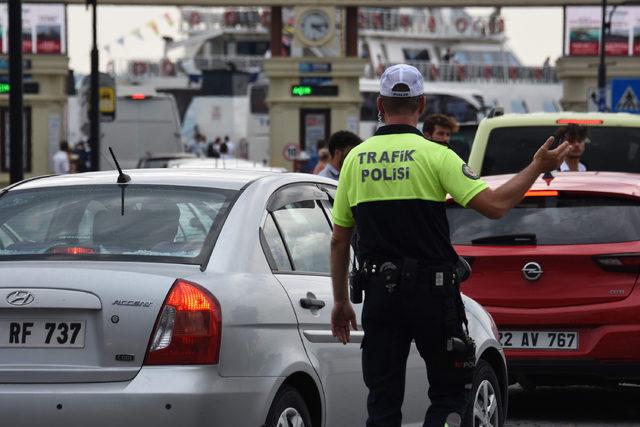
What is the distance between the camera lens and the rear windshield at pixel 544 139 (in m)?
14.5

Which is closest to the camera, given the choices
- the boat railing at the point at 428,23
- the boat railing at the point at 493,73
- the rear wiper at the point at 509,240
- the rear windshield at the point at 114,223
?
the rear windshield at the point at 114,223

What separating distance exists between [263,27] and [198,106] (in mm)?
19493

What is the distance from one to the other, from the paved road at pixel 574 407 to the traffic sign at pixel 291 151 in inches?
1271

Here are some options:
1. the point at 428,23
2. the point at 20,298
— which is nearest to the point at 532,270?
the point at 20,298

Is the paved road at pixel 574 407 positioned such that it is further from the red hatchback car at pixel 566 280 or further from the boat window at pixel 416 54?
the boat window at pixel 416 54

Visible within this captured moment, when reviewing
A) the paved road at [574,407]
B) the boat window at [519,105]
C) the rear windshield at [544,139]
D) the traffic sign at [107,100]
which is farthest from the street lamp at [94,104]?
the boat window at [519,105]

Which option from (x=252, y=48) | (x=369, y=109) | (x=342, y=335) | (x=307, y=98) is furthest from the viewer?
(x=252, y=48)

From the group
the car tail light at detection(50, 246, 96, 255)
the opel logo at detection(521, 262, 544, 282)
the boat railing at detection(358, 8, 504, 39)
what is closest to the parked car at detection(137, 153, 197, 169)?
the opel logo at detection(521, 262, 544, 282)

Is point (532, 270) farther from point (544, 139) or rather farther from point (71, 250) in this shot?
point (544, 139)

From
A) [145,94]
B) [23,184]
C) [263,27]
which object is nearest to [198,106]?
[263,27]

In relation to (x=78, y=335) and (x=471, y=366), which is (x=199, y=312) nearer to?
(x=78, y=335)

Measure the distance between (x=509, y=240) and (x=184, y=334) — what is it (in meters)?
4.10

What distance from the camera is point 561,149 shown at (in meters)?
6.38

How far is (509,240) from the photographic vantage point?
33.0ft
